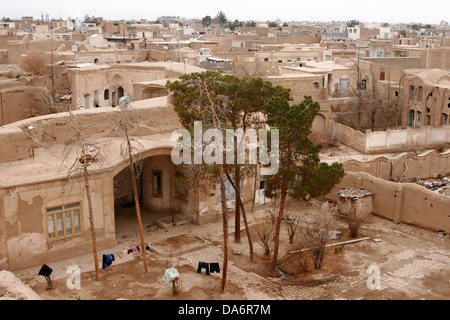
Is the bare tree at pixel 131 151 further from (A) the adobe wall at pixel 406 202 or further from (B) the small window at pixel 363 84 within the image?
(B) the small window at pixel 363 84

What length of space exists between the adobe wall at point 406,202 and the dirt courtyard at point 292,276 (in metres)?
0.59

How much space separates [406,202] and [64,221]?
456 inches

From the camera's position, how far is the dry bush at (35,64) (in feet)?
128

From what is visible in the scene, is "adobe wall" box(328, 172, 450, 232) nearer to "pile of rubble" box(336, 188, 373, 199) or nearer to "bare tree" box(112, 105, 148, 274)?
"pile of rubble" box(336, 188, 373, 199)

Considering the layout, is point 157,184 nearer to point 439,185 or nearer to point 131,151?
point 131,151

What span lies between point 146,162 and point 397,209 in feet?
30.8

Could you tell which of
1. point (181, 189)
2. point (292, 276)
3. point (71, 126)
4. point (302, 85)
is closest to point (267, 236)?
point (292, 276)

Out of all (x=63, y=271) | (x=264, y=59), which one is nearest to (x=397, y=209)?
(x=63, y=271)

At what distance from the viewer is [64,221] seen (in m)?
16.2

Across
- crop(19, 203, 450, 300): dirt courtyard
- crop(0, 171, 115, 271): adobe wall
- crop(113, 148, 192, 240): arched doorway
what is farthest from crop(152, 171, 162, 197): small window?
crop(0, 171, 115, 271): adobe wall

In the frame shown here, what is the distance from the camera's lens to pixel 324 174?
15.1 m

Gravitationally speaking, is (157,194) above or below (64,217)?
below

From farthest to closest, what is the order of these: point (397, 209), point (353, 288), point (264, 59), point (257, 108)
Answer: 1. point (264, 59)
2. point (397, 209)
3. point (257, 108)
4. point (353, 288)

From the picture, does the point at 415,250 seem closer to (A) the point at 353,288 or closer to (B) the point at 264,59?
(A) the point at 353,288
